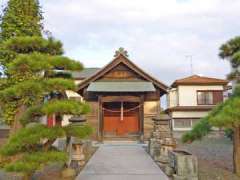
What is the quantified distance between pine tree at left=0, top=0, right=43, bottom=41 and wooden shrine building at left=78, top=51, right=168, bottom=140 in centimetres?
853

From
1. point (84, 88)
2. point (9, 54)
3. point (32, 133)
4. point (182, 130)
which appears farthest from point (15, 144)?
point (182, 130)

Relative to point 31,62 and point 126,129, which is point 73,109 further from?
point 126,129

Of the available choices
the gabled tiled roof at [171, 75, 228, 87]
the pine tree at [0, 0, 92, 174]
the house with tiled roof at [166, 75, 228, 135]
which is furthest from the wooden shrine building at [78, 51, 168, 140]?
the pine tree at [0, 0, 92, 174]

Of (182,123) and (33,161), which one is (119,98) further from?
(33,161)

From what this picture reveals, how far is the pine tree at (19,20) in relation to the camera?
33.5ft

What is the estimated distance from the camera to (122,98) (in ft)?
63.3

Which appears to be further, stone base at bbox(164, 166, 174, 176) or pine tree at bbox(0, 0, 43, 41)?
pine tree at bbox(0, 0, 43, 41)

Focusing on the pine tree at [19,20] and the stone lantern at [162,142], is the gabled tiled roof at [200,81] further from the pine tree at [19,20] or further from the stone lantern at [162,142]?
the pine tree at [19,20]

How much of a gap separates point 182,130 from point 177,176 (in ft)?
63.1

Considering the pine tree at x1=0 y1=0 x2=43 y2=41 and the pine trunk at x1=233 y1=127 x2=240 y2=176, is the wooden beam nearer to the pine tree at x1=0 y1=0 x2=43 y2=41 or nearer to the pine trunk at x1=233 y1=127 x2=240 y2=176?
the pine tree at x1=0 y1=0 x2=43 y2=41

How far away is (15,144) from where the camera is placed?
21.2 feet

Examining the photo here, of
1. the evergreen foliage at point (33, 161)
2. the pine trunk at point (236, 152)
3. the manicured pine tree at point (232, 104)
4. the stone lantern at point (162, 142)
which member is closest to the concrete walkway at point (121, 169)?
the stone lantern at point (162, 142)

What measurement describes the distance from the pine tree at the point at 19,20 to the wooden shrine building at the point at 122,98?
8.53 m

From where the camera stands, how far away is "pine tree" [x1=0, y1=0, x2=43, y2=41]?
1022cm
